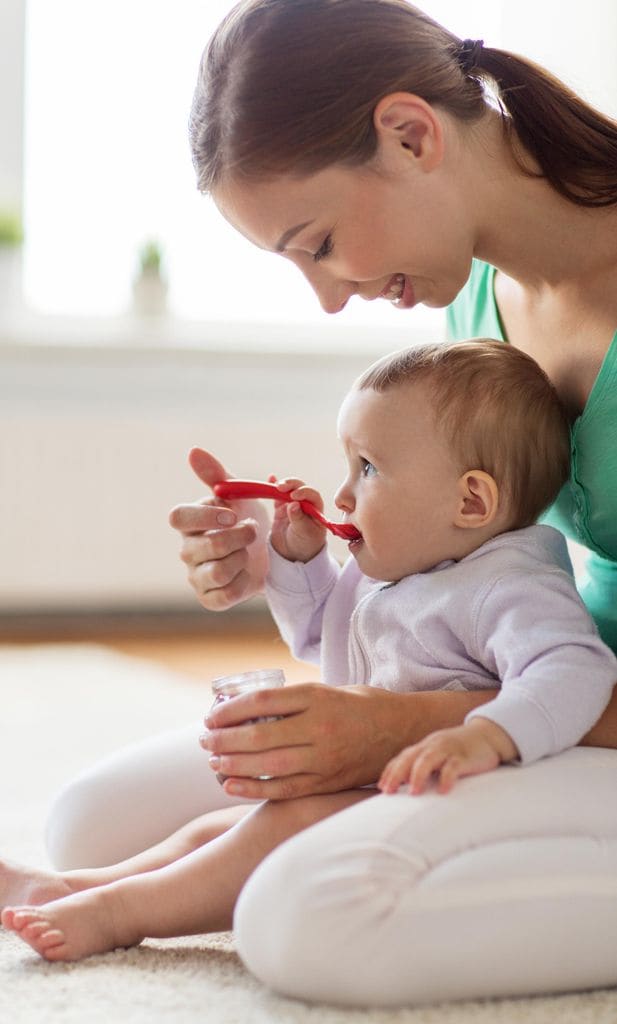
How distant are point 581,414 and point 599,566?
0.63 feet

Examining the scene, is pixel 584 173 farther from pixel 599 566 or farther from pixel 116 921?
pixel 116 921

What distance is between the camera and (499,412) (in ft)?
4.21

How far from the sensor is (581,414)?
1.38m

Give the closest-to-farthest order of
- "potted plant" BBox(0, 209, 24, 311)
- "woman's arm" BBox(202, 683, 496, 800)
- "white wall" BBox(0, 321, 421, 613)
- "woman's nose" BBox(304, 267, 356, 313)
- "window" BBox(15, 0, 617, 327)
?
"woman's arm" BBox(202, 683, 496, 800)
"woman's nose" BBox(304, 267, 356, 313)
"white wall" BBox(0, 321, 421, 613)
"potted plant" BBox(0, 209, 24, 311)
"window" BBox(15, 0, 617, 327)

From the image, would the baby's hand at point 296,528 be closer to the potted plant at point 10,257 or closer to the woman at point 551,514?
the woman at point 551,514

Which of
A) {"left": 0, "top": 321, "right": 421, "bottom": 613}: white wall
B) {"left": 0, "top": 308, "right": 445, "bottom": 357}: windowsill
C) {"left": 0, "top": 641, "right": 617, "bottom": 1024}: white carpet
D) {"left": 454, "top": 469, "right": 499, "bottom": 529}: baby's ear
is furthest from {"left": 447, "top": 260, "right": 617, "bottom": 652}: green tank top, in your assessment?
{"left": 0, "top": 308, "right": 445, "bottom": 357}: windowsill

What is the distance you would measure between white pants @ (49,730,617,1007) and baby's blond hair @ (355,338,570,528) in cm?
31

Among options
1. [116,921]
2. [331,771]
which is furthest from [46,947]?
[331,771]

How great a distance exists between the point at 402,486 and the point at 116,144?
2.86m

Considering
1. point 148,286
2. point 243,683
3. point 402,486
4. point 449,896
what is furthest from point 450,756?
point 148,286

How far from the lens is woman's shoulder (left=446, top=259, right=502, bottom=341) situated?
162 centimetres

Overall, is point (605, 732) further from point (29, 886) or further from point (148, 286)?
point (148, 286)

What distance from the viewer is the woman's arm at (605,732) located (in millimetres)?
1168

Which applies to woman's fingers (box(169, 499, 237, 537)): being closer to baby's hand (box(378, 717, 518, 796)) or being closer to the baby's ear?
the baby's ear
